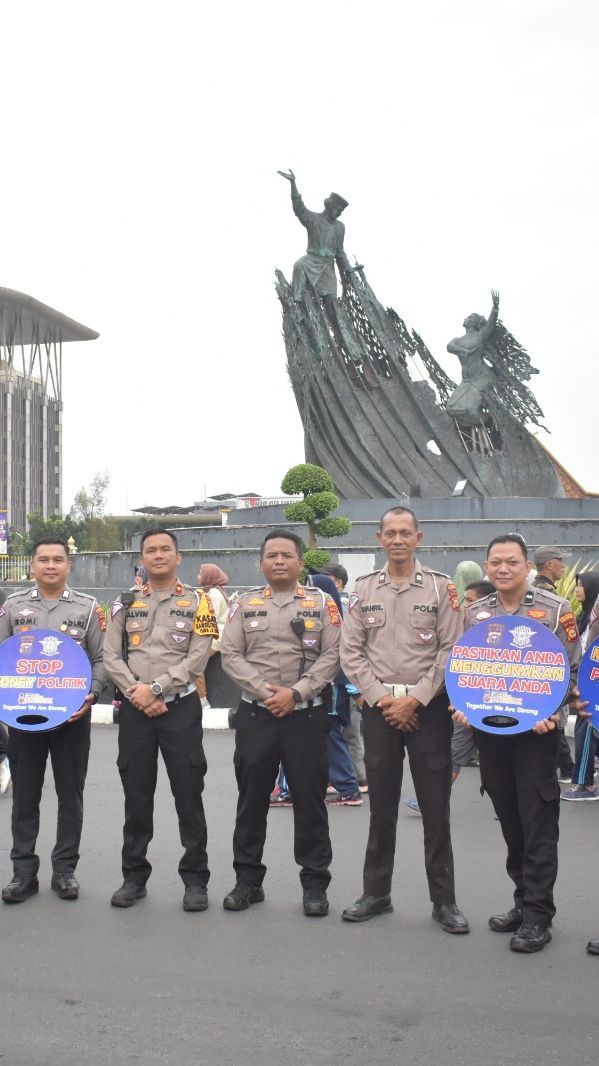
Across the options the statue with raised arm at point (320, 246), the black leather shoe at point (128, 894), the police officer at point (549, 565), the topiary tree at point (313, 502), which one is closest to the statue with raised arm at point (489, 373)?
the statue with raised arm at point (320, 246)

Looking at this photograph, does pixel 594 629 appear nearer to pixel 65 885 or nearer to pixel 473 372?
pixel 65 885

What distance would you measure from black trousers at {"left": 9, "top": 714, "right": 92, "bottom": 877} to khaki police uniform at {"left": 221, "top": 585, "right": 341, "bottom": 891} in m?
0.75

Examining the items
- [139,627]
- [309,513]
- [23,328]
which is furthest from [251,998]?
[23,328]

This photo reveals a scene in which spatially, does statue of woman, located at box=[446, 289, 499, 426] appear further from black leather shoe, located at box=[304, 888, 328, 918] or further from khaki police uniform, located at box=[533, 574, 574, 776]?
black leather shoe, located at box=[304, 888, 328, 918]

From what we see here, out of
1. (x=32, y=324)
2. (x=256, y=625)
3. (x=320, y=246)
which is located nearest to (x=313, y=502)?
(x=320, y=246)

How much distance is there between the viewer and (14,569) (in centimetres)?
3003

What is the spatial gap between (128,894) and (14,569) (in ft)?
87.4

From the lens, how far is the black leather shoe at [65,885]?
4539 millimetres

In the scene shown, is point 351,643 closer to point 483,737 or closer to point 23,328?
point 483,737

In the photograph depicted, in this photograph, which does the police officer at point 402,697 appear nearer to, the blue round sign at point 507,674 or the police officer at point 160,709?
the blue round sign at point 507,674

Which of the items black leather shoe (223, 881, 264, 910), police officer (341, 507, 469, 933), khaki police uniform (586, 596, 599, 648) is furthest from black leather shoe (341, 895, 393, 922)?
khaki police uniform (586, 596, 599, 648)

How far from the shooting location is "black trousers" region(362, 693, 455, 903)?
4.32 m

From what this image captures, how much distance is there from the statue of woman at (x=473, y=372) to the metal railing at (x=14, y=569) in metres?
13.2

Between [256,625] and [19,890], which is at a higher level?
[256,625]
